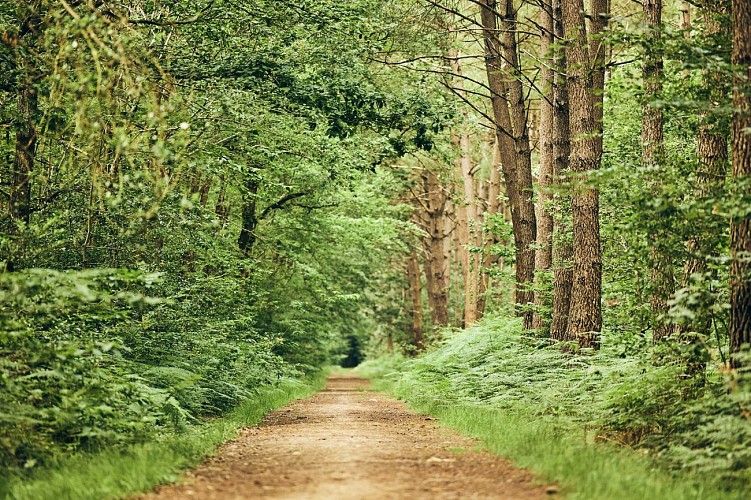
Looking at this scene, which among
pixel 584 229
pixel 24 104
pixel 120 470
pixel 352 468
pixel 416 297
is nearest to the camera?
pixel 120 470

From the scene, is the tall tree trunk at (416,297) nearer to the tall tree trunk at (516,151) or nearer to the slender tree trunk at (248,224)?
the slender tree trunk at (248,224)

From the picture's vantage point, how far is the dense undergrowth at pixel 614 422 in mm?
6773

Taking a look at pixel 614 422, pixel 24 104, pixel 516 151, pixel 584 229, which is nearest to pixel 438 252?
pixel 516 151

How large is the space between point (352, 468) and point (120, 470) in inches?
85.9

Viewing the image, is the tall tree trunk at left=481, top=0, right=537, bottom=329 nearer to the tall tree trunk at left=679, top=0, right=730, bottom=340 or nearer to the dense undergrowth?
the dense undergrowth

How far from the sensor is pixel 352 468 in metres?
7.90

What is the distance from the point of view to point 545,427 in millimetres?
10438

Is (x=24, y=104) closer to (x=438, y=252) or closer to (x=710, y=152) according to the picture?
(x=710, y=152)

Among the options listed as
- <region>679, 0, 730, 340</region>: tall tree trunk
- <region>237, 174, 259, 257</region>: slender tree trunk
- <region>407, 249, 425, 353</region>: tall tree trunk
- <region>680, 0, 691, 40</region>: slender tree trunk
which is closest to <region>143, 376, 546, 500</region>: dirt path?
<region>679, 0, 730, 340</region>: tall tree trunk

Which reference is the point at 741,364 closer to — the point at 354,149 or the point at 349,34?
the point at 349,34

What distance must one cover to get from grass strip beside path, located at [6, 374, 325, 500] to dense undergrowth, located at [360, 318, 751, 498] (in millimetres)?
3392

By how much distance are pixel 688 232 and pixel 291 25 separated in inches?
326

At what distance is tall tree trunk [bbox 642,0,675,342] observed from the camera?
910cm

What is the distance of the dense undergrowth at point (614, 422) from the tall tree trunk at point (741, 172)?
23.2 inches
